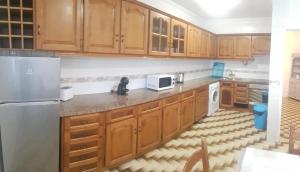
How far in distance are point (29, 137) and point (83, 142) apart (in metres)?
0.55

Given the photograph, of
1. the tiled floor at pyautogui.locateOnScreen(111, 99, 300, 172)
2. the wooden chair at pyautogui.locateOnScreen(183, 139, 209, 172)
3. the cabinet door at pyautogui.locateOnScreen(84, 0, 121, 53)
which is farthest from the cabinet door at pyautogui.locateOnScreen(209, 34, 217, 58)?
the wooden chair at pyautogui.locateOnScreen(183, 139, 209, 172)

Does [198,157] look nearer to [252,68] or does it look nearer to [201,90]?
[201,90]

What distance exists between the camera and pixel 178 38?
4.45 m

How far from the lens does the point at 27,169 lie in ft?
6.93

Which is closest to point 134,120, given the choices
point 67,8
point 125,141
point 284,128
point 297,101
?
point 125,141

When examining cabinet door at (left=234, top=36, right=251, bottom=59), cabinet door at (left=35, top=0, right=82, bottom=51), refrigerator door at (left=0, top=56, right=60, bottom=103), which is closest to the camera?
refrigerator door at (left=0, top=56, right=60, bottom=103)

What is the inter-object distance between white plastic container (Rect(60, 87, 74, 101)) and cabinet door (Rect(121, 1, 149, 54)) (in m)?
0.81

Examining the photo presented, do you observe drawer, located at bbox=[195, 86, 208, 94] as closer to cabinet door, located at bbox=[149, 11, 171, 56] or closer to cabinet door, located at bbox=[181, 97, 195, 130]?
cabinet door, located at bbox=[181, 97, 195, 130]

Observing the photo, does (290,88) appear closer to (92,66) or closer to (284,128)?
(284,128)

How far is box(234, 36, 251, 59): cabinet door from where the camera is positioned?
6438 mm

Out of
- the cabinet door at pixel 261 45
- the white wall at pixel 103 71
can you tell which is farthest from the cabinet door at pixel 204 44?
the cabinet door at pixel 261 45

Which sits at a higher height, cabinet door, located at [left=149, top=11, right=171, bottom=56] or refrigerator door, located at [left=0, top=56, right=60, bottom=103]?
cabinet door, located at [left=149, top=11, right=171, bottom=56]

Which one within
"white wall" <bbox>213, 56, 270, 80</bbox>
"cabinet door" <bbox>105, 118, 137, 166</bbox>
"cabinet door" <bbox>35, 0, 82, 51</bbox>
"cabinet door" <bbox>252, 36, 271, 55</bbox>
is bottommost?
"cabinet door" <bbox>105, 118, 137, 166</bbox>

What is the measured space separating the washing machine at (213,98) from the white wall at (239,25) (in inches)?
67.2
